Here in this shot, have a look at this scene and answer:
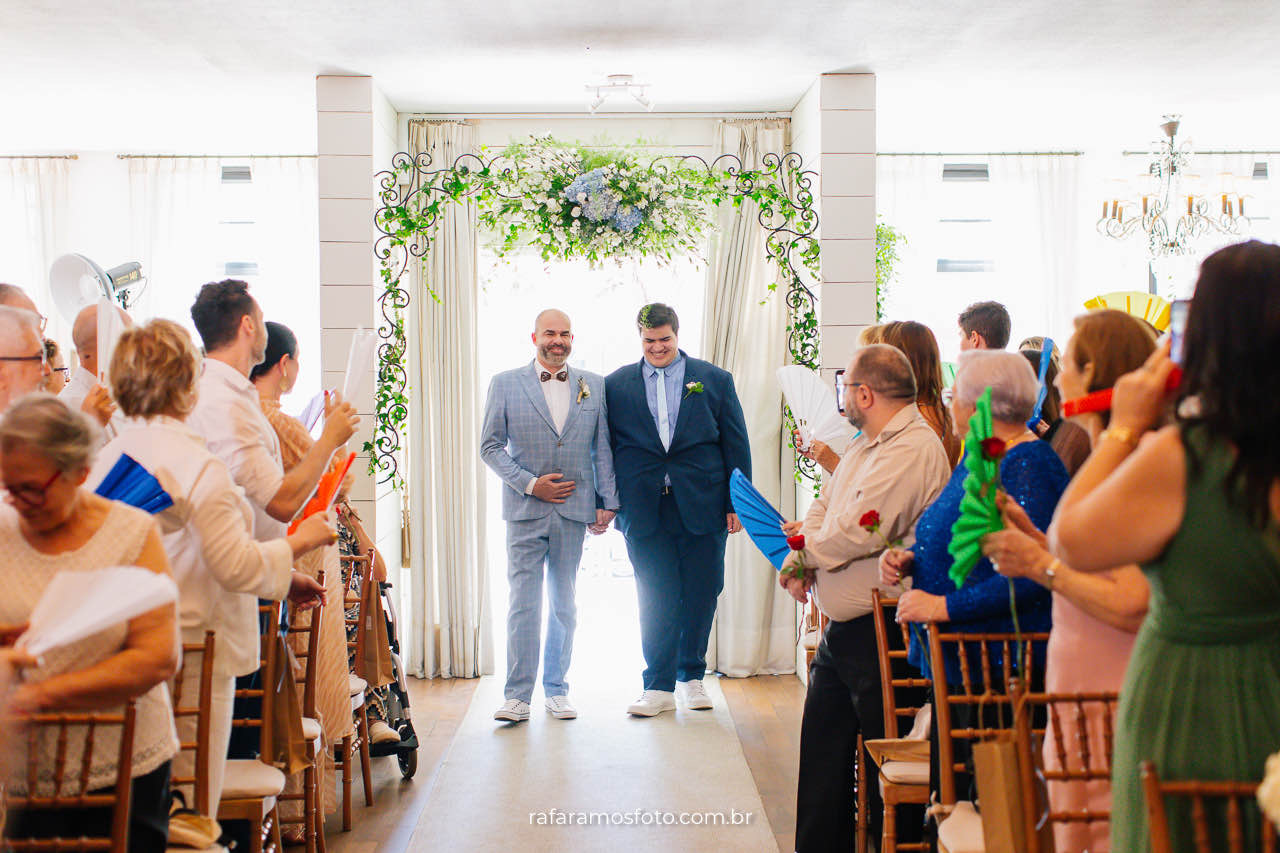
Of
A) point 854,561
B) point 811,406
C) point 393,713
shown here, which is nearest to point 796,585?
point 854,561

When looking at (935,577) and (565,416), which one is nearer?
(935,577)

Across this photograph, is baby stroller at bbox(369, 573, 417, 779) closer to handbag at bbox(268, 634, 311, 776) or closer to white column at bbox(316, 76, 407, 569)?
white column at bbox(316, 76, 407, 569)

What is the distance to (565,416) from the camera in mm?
4973

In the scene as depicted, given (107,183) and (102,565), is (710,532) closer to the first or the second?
(102,565)

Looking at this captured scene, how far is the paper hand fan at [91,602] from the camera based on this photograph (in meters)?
1.53

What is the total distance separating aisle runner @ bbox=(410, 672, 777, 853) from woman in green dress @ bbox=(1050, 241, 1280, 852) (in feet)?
7.12

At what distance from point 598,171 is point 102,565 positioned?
335 cm

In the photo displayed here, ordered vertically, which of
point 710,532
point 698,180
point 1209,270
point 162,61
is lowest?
point 710,532

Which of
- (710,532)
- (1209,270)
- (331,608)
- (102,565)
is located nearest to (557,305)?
(710,532)

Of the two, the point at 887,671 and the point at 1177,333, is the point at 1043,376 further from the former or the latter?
the point at 1177,333

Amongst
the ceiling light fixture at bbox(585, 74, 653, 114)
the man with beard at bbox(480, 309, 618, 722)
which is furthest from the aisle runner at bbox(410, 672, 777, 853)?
the ceiling light fixture at bbox(585, 74, 653, 114)

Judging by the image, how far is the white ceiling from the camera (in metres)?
4.18

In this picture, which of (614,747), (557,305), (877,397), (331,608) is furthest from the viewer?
(557,305)

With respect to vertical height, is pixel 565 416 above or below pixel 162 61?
below
